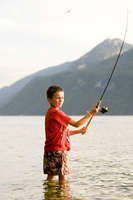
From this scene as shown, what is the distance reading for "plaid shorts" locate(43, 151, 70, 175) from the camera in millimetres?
7641

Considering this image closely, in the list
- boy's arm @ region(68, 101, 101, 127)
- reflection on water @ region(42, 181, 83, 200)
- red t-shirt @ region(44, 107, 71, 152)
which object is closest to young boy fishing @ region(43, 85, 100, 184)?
red t-shirt @ region(44, 107, 71, 152)

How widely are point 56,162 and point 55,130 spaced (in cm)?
66

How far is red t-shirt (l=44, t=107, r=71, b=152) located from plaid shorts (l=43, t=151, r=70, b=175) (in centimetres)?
10

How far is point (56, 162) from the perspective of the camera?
771 cm

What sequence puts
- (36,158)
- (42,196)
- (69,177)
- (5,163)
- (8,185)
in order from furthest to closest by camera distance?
1. (36,158)
2. (5,163)
3. (69,177)
4. (8,185)
5. (42,196)

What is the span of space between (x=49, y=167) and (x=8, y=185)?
3825 millimetres

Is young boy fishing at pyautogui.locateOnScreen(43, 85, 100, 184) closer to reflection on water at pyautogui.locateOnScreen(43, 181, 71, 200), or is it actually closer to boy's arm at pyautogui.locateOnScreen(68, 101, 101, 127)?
boy's arm at pyautogui.locateOnScreen(68, 101, 101, 127)

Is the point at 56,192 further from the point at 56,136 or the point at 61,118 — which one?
the point at 61,118

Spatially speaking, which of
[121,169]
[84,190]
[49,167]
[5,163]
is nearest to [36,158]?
[5,163]

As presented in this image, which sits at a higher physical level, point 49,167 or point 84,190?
point 49,167

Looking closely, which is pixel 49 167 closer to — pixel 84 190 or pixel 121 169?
pixel 84 190

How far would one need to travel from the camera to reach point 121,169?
1403cm

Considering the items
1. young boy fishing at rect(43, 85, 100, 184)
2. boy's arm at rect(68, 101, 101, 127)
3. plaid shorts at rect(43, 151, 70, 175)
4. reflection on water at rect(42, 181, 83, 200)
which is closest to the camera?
boy's arm at rect(68, 101, 101, 127)

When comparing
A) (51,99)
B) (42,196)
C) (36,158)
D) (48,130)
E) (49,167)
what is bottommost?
(36,158)
